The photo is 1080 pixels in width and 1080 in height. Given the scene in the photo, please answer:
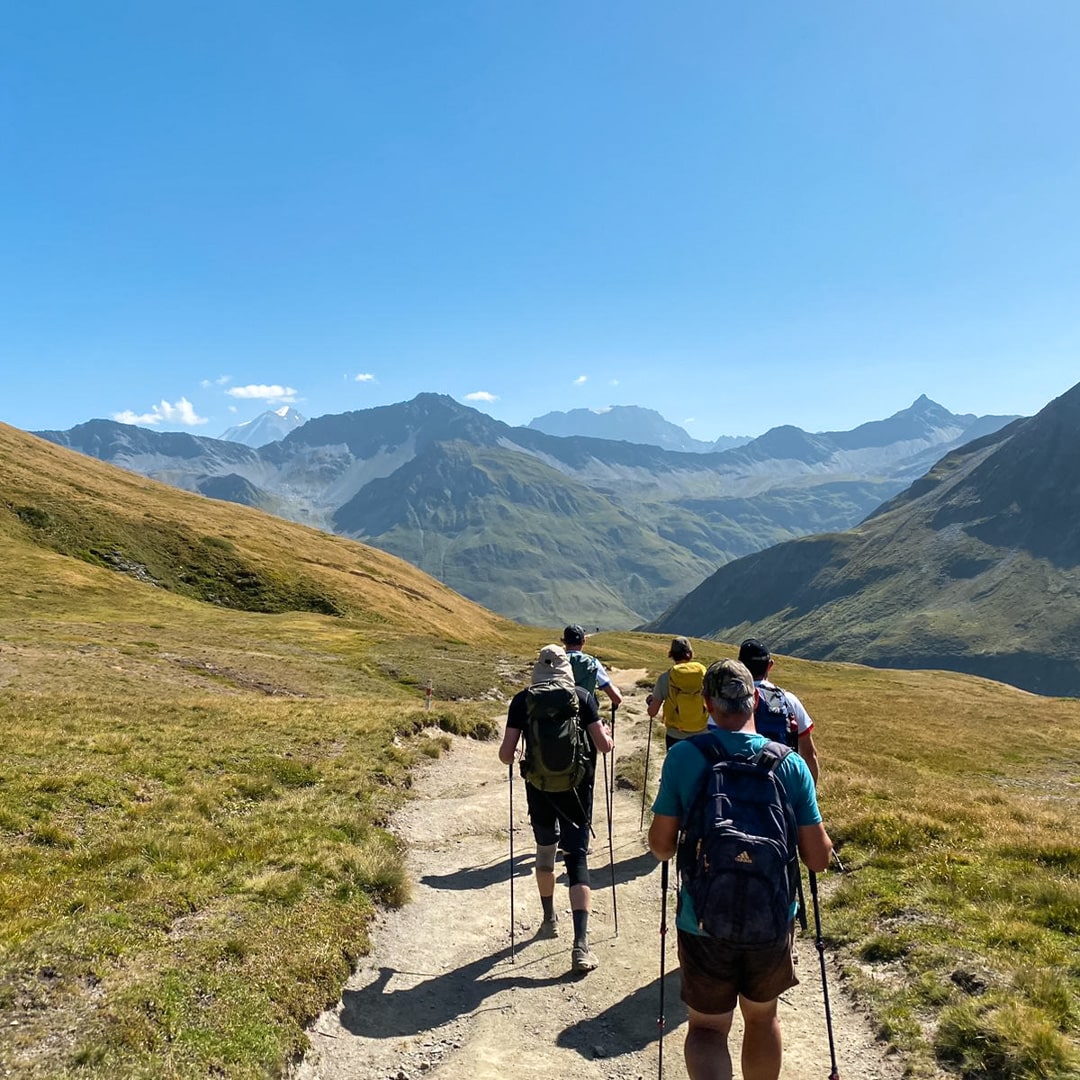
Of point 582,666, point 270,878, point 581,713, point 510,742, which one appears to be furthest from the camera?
point 582,666

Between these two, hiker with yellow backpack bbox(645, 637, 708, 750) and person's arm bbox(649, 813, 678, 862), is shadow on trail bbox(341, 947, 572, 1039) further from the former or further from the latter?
person's arm bbox(649, 813, 678, 862)

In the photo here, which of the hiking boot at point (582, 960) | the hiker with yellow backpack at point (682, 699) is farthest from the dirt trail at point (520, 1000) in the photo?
the hiker with yellow backpack at point (682, 699)

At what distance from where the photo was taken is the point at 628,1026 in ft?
28.8

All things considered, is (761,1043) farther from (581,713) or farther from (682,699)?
(682,699)

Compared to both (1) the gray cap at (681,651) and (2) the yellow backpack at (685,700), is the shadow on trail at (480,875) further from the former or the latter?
(1) the gray cap at (681,651)

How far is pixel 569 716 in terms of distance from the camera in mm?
10219

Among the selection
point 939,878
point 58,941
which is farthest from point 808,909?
point 58,941

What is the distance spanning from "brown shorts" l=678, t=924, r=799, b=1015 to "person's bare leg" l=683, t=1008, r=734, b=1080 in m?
0.13

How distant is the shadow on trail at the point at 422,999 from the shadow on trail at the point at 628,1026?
1.04 m

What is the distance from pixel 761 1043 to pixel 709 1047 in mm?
519

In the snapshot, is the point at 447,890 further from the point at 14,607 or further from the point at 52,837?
the point at 14,607

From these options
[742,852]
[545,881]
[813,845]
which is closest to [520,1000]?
[545,881]

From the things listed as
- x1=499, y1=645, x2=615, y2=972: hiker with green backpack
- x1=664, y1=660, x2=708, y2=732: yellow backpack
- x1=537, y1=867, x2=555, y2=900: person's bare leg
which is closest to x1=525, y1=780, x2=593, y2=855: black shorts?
x1=499, y1=645, x2=615, y2=972: hiker with green backpack

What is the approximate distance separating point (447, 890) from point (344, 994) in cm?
428
